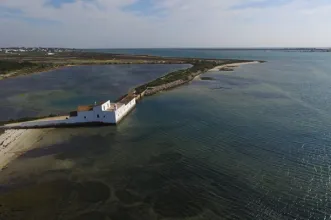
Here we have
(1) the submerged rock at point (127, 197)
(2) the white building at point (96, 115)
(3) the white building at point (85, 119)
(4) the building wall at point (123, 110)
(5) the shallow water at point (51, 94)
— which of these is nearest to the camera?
(1) the submerged rock at point (127, 197)

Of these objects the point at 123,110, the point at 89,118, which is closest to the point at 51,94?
the point at 123,110

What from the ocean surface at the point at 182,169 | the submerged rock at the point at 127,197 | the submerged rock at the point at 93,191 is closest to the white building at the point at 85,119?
the ocean surface at the point at 182,169

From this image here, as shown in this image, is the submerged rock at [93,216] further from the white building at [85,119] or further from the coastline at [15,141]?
the white building at [85,119]

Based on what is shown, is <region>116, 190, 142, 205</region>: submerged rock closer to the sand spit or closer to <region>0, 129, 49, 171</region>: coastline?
<region>0, 129, 49, 171</region>: coastline

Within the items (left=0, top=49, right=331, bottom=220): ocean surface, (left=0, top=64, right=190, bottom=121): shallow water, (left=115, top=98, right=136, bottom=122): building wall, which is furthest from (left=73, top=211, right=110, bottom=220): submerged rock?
(left=0, top=64, right=190, bottom=121): shallow water

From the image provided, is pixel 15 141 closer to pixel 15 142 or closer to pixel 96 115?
pixel 15 142

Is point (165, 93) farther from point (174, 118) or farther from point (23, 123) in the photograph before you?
point (23, 123)
